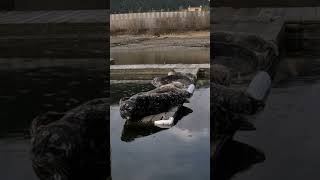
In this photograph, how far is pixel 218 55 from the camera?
9.23 feet

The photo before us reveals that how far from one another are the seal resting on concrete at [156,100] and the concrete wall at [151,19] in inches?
27.2

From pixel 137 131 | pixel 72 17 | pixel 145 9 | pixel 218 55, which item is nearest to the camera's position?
pixel 218 55

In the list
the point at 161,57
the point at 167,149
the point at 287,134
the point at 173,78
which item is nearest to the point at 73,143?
the point at 167,149

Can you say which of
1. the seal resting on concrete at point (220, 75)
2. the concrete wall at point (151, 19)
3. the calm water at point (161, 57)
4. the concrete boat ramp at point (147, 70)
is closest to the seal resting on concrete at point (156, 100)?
the concrete boat ramp at point (147, 70)

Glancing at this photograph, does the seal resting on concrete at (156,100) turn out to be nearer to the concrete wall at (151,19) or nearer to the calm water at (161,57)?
the calm water at (161,57)

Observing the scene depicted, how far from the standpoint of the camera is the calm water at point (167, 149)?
3.18 metres

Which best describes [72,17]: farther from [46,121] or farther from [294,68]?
[294,68]

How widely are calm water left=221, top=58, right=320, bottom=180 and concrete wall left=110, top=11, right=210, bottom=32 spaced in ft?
4.00

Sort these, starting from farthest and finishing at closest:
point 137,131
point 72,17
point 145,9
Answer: point 145,9 < point 137,131 < point 72,17

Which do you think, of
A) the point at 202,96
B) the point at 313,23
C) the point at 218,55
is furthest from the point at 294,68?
the point at 202,96

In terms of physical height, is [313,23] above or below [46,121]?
above

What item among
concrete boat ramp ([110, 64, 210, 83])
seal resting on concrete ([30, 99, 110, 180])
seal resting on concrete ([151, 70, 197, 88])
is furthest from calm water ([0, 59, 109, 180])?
seal resting on concrete ([151, 70, 197, 88])

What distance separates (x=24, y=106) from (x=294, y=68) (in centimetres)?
202

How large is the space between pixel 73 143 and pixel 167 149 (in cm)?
100
